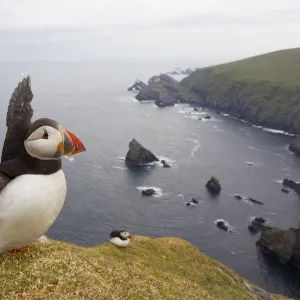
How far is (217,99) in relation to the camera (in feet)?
608

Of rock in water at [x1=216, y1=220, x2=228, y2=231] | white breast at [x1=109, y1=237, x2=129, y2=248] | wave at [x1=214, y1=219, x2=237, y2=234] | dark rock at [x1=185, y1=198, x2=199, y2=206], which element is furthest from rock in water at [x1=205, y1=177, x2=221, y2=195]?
white breast at [x1=109, y1=237, x2=129, y2=248]

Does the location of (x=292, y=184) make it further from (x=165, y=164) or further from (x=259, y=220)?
(x=165, y=164)

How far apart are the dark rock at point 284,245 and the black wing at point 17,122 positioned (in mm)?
53971

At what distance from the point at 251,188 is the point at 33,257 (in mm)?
76109

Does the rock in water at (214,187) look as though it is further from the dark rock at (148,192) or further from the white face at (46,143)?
the white face at (46,143)

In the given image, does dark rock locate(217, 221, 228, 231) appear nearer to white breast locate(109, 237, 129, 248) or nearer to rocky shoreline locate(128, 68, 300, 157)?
white breast locate(109, 237, 129, 248)

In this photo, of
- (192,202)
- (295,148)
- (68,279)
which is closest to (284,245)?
(192,202)

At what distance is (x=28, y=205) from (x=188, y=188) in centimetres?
7336

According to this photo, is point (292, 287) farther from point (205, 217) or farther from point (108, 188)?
point (108, 188)

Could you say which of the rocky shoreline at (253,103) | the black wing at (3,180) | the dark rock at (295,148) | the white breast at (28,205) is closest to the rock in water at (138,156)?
the dark rock at (295,148)

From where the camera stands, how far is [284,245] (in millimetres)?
55625

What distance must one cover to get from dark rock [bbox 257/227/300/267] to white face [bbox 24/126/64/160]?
5399 centimetres

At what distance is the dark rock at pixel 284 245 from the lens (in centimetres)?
5494

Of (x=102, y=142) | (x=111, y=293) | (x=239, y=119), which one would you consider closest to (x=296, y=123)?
(x=239, y=119)
